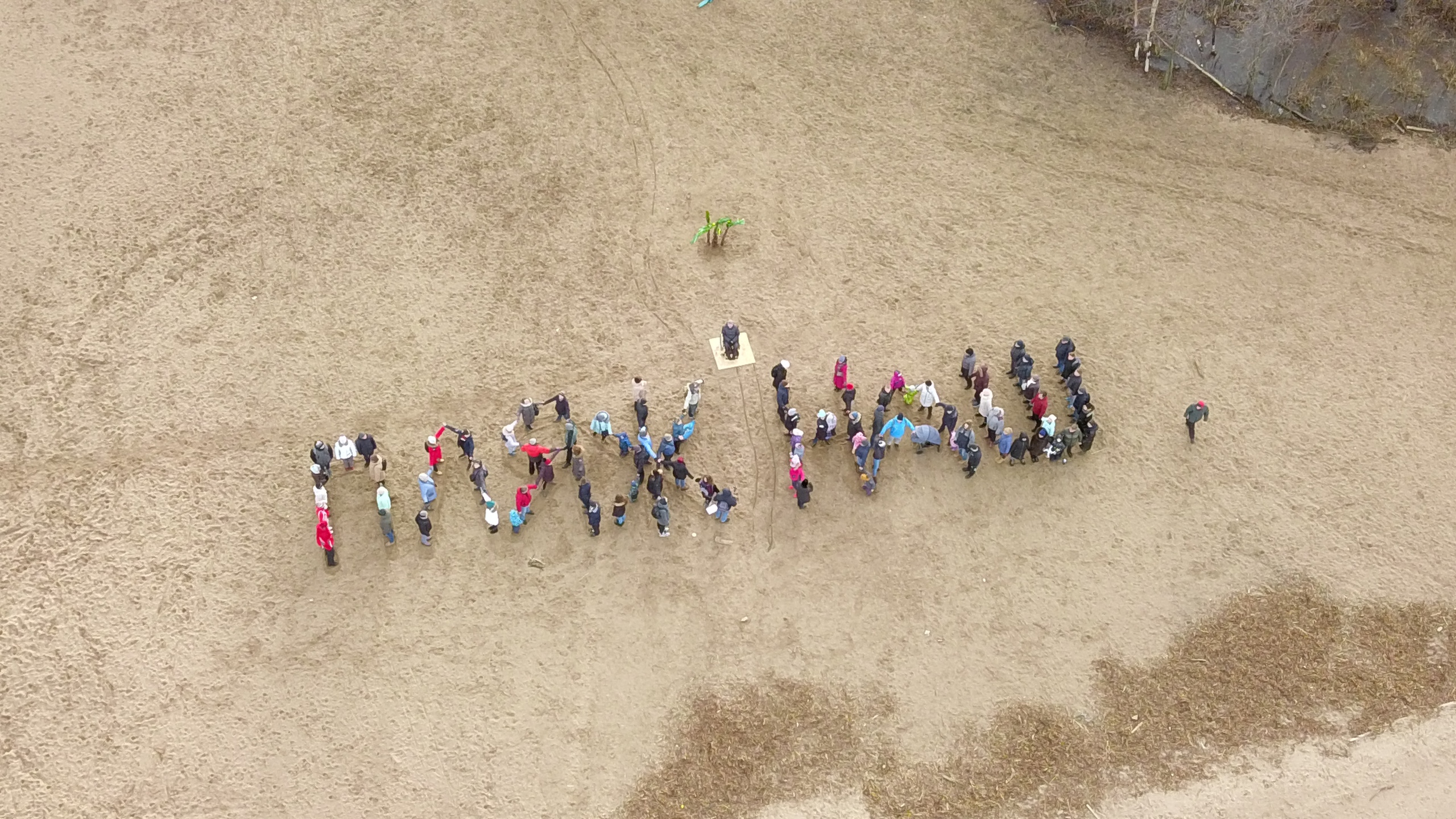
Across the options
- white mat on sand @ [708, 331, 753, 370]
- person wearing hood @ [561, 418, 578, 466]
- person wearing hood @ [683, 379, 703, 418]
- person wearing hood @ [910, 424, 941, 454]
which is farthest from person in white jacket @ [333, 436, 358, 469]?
person wearing hood @ [910, 424, 941, 454]

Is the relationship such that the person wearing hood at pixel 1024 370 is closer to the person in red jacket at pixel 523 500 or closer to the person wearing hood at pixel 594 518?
the person wearing hood at pixel 594 518

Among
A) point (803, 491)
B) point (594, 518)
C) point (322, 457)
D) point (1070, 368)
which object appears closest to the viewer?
point (594, 518)

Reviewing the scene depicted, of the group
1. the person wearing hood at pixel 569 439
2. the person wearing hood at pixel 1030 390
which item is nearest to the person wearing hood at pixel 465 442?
the person wearing hood at pixel 569 439

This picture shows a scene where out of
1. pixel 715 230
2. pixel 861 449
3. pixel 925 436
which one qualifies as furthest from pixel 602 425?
pixel 925 436

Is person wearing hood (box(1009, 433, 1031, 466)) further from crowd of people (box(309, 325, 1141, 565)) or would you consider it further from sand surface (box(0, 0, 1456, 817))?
sand surface (box(0, 0, 1456, 817))

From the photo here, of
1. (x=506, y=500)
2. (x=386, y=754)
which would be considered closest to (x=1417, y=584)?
(x=506, y=500)

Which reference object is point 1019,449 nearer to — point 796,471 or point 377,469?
point 796,471

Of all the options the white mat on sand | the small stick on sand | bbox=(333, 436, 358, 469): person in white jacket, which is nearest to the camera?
bbox=(333, 436, 358, 469): person in white jacket
